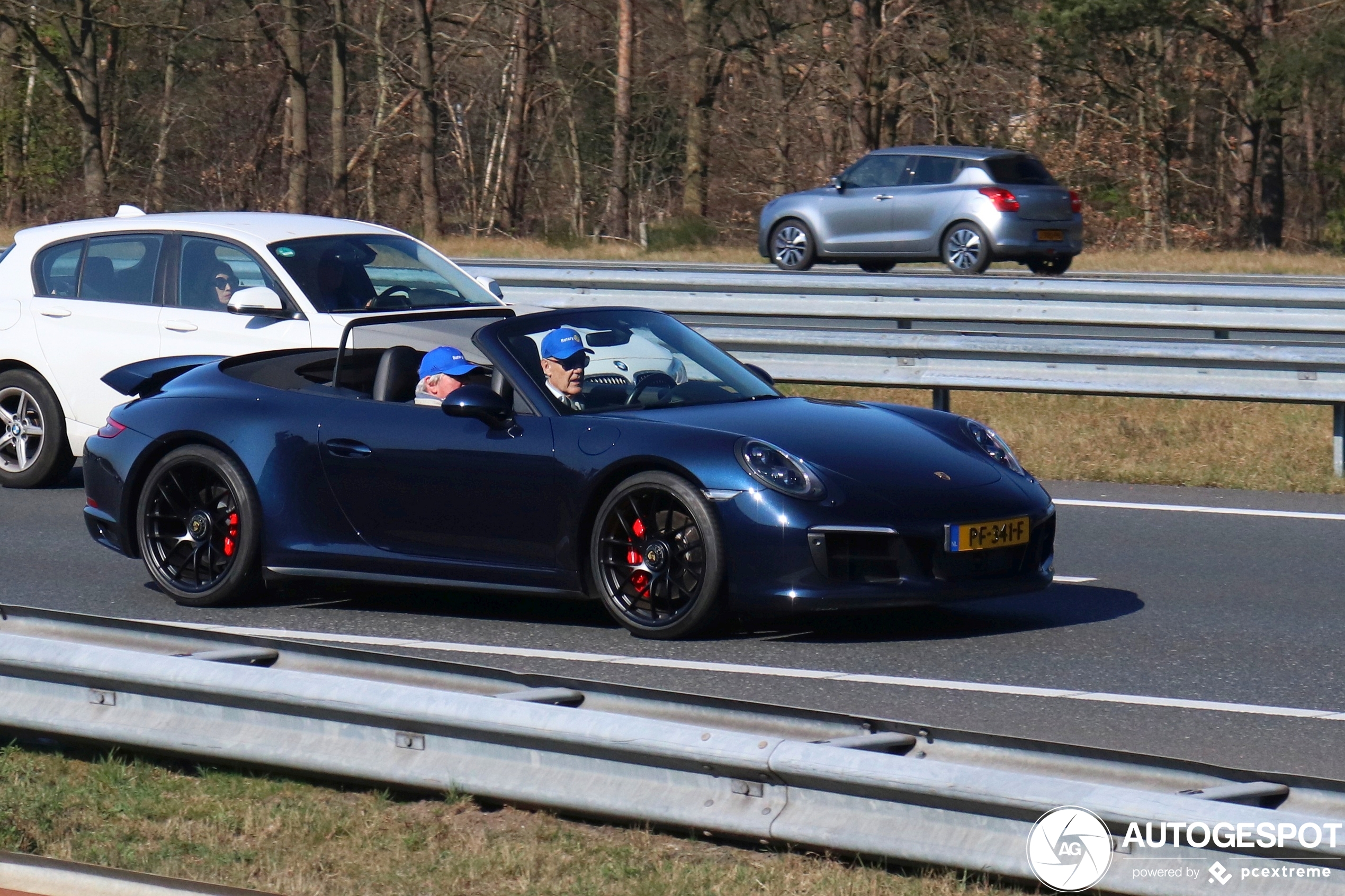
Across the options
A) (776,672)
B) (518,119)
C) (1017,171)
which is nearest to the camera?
(776,672)

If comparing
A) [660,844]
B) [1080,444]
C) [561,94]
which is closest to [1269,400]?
[1080,444]

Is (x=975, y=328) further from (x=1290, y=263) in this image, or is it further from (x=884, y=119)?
(x=884, y=119)

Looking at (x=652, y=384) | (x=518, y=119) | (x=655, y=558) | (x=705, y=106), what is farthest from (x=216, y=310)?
(x=518, y=119)

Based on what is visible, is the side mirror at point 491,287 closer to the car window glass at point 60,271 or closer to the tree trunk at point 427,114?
the car window glass at point 60,271

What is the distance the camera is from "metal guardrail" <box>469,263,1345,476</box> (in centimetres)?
1152

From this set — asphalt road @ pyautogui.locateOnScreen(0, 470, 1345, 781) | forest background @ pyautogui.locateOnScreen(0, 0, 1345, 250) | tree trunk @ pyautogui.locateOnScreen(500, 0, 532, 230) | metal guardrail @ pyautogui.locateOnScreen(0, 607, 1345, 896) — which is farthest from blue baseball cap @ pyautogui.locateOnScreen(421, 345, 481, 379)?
tree trunk @ pyautogui.locateOnScreen(500, 0, 532, 230)

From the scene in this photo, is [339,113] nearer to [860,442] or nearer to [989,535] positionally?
[860,442]

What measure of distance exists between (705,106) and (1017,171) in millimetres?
18490

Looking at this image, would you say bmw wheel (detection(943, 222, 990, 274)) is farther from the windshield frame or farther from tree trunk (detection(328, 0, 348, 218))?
tree trunk (detection(328, 0, 348, 218))

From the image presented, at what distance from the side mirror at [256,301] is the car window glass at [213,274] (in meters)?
0.34

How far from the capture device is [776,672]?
6.64 m

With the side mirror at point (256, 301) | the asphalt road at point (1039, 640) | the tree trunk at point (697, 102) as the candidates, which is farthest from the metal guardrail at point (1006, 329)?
the tree trunk at point (697, 102)

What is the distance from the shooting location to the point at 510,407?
7.43m

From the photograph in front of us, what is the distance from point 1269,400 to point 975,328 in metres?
4.54
